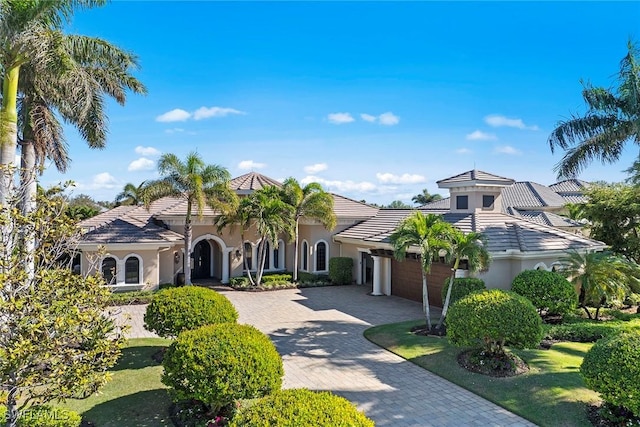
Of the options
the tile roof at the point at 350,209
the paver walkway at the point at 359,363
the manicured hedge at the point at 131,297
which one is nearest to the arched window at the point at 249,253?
the paver walkway at the point at 359,363

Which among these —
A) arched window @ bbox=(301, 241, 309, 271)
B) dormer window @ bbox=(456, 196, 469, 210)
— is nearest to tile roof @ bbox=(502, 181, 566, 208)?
dormer window @ bbox=(456, 196, 469, 210)

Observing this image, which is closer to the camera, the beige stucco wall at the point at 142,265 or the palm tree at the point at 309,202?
the beige stucco wall at the point at 142,265

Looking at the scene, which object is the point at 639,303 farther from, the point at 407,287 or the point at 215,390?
the point at 215,390

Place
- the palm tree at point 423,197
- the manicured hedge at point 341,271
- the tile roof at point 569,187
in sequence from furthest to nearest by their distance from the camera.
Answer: the palm tree at point 423,197 → the tile roof at point 569,187 → the manicured hedge at point 341,271

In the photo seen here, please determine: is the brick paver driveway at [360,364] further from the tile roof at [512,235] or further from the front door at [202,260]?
the front door at [202,260]

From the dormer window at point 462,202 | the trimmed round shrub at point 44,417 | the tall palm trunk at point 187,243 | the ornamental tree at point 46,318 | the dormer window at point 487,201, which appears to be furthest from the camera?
the tall palm trunk at point 187,243

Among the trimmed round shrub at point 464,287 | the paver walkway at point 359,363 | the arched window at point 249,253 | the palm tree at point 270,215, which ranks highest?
the palm tree at point 270,215

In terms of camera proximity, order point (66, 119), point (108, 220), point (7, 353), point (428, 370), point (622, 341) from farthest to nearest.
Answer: point (108, 220), point (66, 119), point (428, 370), point (622, 341), point (7, 353)

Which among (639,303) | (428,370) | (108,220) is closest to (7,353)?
(428,370)
